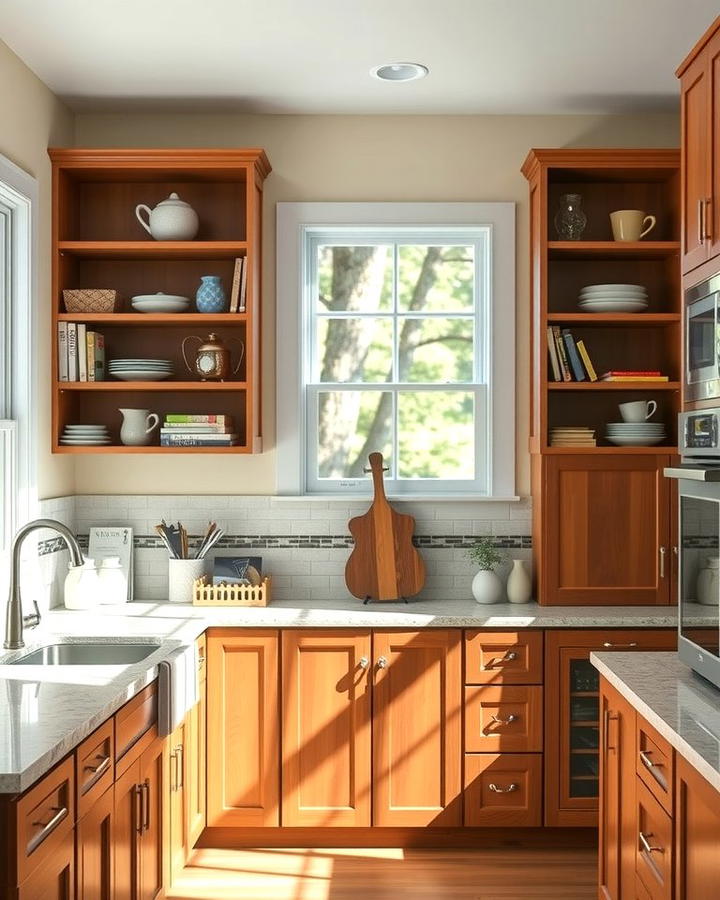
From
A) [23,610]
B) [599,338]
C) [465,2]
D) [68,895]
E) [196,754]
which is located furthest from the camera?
[599,338]

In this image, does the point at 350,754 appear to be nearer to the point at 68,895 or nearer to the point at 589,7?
the point at 68,895

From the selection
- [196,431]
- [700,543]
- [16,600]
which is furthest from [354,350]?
[700,543]

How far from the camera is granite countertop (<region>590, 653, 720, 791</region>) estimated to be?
6.66ft

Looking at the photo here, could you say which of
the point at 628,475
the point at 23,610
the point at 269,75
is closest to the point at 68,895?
the point at 23,610

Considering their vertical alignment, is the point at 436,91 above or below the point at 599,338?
above

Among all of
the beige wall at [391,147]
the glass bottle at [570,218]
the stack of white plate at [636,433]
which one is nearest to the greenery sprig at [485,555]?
the beige wall at [391,147]

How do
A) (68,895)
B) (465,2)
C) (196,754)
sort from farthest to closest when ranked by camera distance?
(196,754) < (465,2) < (68,895)

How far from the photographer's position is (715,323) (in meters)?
2.44

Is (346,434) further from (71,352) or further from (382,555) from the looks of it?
(71,352)

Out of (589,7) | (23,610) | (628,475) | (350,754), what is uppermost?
(589,7)

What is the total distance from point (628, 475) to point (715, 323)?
156cm

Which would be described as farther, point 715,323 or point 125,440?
point 125,440

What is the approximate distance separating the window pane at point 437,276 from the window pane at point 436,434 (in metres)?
0.39

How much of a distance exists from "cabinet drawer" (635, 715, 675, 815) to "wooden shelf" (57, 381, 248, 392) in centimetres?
209
